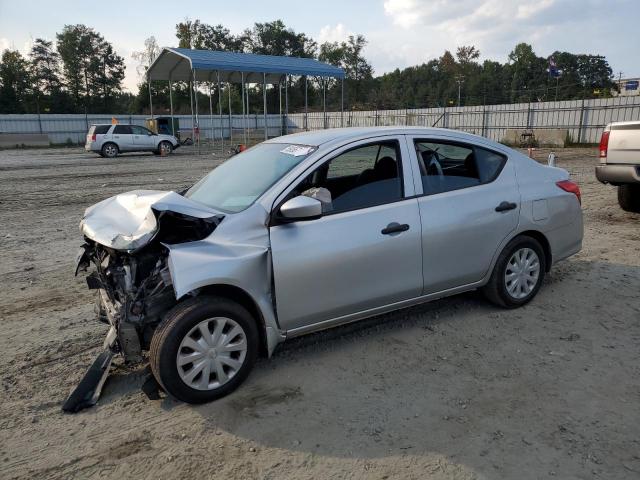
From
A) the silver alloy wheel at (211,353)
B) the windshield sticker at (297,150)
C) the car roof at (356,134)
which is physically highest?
the car roof at (356,134)

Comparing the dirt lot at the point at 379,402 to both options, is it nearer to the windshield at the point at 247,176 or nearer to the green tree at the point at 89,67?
the windshield at the point at 247,176

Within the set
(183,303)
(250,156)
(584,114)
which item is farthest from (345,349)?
(584,114)

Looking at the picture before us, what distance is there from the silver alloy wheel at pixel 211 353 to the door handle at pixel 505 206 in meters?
2.49

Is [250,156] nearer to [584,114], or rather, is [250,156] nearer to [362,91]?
[584,114]

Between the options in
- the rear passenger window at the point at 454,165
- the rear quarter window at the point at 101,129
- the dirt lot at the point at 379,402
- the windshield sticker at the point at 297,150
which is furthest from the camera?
the rear quarter window at the point at 101,129

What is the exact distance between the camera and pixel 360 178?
4121 mm

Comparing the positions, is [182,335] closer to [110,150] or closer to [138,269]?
[138,269]

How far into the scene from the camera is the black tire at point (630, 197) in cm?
866

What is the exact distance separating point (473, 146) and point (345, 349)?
2.14 meters

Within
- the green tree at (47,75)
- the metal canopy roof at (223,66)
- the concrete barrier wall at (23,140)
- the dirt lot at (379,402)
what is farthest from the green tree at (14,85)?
the dirt lot at (379,402)

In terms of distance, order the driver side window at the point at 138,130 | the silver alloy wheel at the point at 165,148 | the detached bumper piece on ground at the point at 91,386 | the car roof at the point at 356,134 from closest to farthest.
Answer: the detached bumper piece on ground at the point at 91,386, the car roof at the point at 356,134, the driver side window at the point at 138,130, the silver alloy wheel at the point at 165,148

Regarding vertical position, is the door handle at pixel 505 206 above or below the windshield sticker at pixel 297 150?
below

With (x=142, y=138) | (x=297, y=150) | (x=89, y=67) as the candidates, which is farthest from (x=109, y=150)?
(x=89, y=67)

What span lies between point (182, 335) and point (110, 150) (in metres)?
24.7
